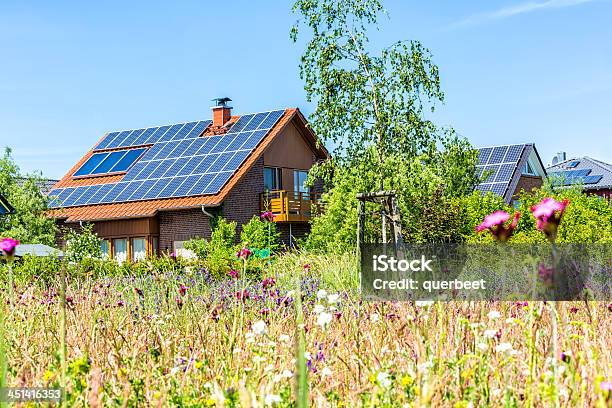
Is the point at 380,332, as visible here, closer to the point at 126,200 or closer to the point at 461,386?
the point at 461,386

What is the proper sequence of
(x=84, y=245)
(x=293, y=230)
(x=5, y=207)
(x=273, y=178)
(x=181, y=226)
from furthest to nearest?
(x=273, y=178), (x=293, y=230), (x=181, y=226), (x=84, y=245), (x=5, y=207)

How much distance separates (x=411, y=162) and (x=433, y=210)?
182 inches

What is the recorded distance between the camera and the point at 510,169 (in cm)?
3588

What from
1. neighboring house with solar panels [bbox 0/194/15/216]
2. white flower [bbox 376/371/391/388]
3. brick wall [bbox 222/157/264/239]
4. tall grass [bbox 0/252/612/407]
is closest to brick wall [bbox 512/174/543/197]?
brick wall [bbox 222/157/264/239]

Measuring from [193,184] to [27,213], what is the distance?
516 centimetres

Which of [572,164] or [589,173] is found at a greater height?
[572,164]

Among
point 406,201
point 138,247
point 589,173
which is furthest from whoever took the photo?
point 589,173

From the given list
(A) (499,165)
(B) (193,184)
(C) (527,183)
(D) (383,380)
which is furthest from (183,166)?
(D) (383,380)

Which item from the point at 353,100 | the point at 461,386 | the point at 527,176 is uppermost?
the point at 527,176

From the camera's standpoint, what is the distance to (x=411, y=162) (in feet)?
48.9

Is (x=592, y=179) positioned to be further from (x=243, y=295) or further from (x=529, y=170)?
(x=243, y=295)

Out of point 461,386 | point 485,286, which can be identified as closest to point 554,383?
point 461,386

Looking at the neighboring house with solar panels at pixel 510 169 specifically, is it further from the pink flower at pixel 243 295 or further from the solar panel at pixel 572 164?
the pink flower at pixel 243 295

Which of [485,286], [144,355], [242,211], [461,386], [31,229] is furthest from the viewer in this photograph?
[242,211]
